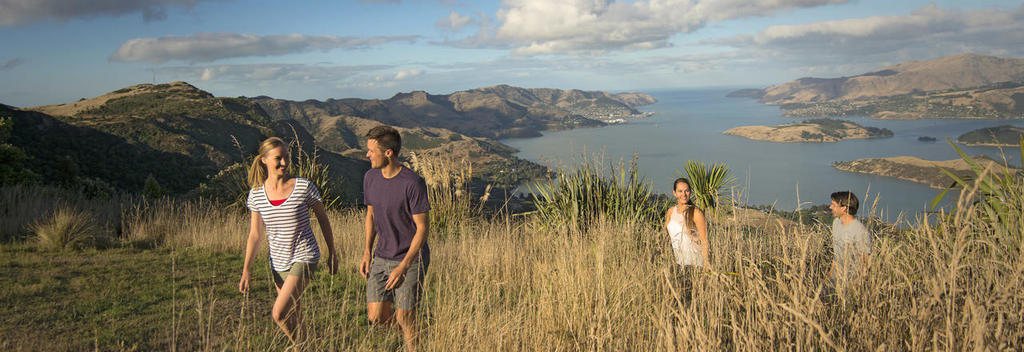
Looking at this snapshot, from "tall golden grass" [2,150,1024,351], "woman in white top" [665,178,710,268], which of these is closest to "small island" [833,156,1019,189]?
"woman in white top" [665,178,710,268]

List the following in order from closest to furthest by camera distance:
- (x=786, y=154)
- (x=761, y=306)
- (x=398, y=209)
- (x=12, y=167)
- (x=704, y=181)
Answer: (x=761, y=306)
(x=398, y=209)
(x=704, y=181)
(x=12, y=167)
(x=786, y=154)

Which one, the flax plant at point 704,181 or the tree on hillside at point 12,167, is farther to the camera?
the tree on hillside at point 12,167

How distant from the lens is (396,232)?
2.84 meters

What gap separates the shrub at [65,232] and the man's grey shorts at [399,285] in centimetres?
508

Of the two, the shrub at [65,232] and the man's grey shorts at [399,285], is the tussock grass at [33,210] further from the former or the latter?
the man's grey shorts at [399,285]

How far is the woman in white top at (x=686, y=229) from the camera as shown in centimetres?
376

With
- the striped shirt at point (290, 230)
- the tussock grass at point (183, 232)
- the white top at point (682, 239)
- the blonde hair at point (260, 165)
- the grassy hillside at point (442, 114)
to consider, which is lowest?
the tussock grass at point (183, 232)

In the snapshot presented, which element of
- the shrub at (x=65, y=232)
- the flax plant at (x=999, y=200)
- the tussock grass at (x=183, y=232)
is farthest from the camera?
the tussock grass at (x=183, y=232)

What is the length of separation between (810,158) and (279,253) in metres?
95.6

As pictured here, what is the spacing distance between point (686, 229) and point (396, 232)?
7.45 feet

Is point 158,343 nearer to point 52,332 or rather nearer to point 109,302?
point 52,332

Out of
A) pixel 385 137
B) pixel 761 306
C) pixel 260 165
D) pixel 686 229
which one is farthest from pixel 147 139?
pixel 761 306

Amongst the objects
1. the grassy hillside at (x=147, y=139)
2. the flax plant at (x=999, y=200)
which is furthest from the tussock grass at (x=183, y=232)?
the flax plant at (x=999, y=200)

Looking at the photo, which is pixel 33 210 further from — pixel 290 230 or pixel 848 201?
pixel 848 201
